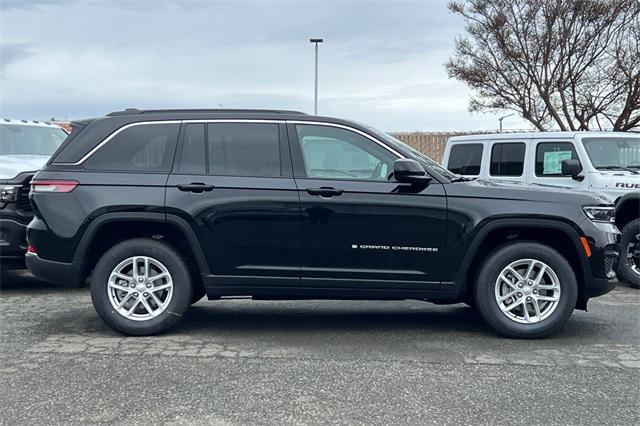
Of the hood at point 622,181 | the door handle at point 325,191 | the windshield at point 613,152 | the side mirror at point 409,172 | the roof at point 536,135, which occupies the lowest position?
the door handle at point 325,191

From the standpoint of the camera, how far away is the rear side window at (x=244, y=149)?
216 inches

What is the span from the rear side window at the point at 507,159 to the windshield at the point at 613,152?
932 mm

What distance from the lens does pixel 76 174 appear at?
5465mm

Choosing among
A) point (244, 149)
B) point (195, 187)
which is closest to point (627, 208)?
point (244, 149)

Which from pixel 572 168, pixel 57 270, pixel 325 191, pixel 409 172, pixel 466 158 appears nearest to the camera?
pixel 409 172

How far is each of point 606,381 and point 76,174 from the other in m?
4.42

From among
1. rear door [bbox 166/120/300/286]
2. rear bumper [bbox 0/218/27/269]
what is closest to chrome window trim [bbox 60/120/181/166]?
rear door [bbox 166/120/300/286]

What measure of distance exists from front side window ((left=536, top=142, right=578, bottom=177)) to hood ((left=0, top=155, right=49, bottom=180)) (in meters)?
6.44

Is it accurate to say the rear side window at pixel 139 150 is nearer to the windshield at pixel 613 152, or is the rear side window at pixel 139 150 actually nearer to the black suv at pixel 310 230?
the black suv at pixel 310 230

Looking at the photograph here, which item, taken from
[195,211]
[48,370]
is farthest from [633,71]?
[48,370]

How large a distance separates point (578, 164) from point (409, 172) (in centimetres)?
388

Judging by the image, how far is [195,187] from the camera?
538cm

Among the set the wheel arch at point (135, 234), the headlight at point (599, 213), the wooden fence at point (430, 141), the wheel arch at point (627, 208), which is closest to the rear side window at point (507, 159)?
the wheel arch at point (627, 208)

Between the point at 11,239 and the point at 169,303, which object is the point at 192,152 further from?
the point at 11,239
